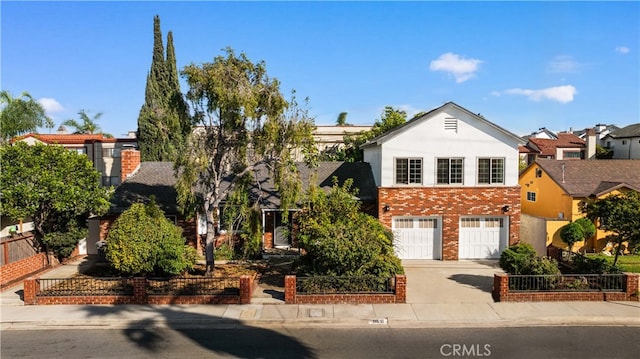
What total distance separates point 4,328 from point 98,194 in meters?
7.16

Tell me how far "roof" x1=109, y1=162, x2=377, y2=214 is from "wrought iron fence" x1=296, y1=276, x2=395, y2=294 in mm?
6326

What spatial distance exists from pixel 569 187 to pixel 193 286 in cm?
1950

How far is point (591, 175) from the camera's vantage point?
80.1 ft

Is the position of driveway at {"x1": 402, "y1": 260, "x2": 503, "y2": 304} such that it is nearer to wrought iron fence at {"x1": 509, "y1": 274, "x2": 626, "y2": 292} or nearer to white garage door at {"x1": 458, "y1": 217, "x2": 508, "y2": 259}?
white garage door at {"x1": 458, "y1": 217, "x2": 508, "y2": 259}

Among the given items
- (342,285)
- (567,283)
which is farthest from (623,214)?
(342,285)

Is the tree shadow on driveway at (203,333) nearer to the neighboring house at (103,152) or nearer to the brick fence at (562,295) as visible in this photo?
the brick fence at (562,295)

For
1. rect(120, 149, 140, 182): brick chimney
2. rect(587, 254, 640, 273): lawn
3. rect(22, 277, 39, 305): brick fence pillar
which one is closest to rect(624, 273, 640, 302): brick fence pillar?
rect(587, 254, 640, 273): lawn

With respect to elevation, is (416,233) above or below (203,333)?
above

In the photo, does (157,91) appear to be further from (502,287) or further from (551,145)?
(551,145)

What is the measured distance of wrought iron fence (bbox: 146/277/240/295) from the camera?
46.9 ft

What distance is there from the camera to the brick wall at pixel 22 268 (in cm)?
1608

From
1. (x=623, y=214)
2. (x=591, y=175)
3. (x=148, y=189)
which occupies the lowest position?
(x=623, y=214)

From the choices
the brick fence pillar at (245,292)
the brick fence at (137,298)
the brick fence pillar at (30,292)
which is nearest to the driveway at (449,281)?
the brick fence pillar at (245,292)

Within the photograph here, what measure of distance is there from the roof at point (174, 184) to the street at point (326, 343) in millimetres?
8604
